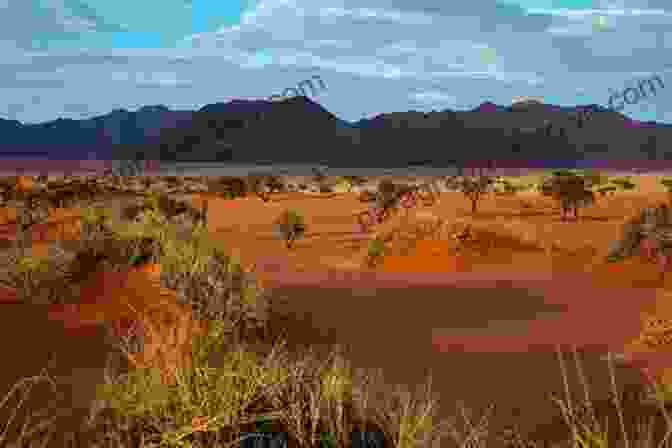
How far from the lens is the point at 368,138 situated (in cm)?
11881

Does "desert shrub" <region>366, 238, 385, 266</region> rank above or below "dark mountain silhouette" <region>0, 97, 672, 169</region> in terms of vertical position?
below

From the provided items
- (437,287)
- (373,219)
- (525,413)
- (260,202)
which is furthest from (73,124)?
(525,413)

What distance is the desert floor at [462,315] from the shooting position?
8852 millimetres

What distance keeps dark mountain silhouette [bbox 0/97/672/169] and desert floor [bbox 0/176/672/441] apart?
75.2 metres

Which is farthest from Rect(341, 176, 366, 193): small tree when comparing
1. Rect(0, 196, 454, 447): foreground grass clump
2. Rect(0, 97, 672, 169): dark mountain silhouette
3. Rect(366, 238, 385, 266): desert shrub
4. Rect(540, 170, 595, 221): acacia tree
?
Rect(0, 196, 454, 447): foreground grass clump

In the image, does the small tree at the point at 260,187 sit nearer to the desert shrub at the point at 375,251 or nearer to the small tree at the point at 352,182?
the small tree at the point at 352,182

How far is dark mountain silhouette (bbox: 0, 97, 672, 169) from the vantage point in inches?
4252

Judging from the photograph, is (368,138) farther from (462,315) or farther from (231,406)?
(231,406)

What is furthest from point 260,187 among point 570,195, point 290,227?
point 290,227

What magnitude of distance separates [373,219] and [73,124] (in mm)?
111812

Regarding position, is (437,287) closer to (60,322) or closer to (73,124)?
(60,322)

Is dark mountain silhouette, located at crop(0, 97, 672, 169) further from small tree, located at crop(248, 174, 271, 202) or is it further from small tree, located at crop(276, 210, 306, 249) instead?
small tree, located at crop(276, 210, 306, 249)

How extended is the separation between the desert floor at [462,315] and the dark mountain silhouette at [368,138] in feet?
247

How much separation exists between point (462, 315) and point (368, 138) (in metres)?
106
